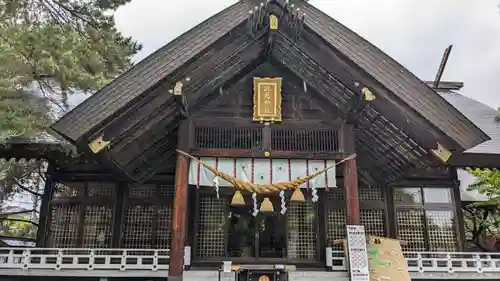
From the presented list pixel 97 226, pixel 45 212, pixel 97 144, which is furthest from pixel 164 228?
pixel 97 144

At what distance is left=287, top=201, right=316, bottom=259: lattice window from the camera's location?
9781mm

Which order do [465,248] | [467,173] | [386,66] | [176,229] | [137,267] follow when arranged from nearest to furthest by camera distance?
1. [176,229]
2. [386,66]
3. [137,267]
4. [465,248]
5. [467,173]

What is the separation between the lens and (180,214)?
7582 millimetres

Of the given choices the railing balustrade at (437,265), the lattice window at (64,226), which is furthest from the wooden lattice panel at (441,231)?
the lattice window at (64,226)

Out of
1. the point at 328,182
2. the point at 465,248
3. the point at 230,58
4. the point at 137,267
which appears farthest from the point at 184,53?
the point at 465,248

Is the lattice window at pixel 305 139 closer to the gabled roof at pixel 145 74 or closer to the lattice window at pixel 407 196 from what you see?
the gabled roof at pixel 145 74

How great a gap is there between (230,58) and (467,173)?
1009cm

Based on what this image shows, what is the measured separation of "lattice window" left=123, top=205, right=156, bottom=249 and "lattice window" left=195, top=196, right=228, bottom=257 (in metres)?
1.66

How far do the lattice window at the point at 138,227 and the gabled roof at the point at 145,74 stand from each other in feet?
13.8

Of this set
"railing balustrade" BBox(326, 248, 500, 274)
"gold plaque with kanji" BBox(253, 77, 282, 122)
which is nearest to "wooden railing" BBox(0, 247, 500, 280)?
"railing balustrade" BBox(326, 248, 500, 274)

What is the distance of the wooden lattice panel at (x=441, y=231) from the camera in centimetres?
1094

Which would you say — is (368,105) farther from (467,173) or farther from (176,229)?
(467,173)

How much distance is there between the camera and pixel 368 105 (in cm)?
816

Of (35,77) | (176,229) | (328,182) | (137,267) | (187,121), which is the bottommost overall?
(137,267)
